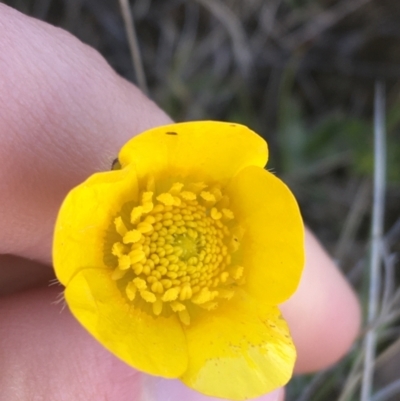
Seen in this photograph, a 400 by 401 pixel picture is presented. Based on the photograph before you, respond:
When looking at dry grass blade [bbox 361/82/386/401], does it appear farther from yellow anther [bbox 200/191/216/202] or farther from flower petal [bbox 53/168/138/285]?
flower petal [bbox 53/168/138/285]

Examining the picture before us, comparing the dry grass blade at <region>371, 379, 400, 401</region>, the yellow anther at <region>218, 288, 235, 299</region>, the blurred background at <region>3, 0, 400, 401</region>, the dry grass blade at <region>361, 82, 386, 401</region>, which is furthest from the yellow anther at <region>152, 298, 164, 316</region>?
the blurred background at <region>3, 0, 400, 401</region>

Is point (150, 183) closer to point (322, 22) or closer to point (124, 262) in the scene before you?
point (124, 262)

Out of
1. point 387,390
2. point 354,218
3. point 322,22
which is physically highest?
point 322,22

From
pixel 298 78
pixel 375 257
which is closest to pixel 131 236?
pixel 375 257

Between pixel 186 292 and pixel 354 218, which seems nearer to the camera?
pixel 186 292

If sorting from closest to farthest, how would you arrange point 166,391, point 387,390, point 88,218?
point 88,218, point 166,391, point 387,390
